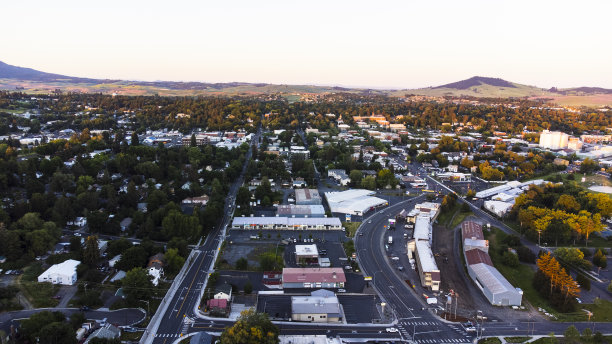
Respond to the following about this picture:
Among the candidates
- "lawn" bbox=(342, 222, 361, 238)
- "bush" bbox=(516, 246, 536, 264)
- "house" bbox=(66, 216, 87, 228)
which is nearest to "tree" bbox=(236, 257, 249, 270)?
"lawn" bbox=(342, 222, 361, 238)

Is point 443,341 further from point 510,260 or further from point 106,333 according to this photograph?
point 106,333

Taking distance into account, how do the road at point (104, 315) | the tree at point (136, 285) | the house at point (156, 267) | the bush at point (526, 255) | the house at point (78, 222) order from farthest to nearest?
the house at point (78, 222), the bush at point (526, 255), the house at point (156, 267), the tree at point (136, 285), the road at point (104, 315)

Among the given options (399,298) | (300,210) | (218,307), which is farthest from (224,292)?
(300,210)

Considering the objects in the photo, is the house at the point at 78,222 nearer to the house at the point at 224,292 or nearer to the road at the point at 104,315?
the road at the point at 104,315

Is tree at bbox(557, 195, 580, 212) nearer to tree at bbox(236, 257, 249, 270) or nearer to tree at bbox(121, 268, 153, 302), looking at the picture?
tree at bbox(236, 257, 249, 270)

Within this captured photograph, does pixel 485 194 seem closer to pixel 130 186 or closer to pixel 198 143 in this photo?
pixel 130 186

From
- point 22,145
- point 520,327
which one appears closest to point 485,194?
point 520,327

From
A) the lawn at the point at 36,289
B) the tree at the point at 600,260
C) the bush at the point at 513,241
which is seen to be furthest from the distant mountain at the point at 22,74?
the tree at the point at 600,260
